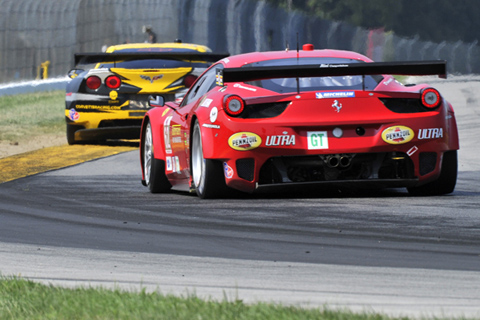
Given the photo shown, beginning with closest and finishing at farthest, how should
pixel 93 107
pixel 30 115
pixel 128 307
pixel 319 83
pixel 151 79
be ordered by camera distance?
1. pixel 128 307
2. pixel 319 83
3. pixel 151 79
4. pixel 93 107
5. pixel 30 115

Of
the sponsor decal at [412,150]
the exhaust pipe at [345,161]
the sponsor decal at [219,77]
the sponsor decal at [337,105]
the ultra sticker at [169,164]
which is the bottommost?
the ultra sticker at [169,164]

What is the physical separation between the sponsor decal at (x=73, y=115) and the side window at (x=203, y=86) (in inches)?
222

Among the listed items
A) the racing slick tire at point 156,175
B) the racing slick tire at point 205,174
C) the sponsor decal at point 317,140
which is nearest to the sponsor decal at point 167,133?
the racing slick tire at point 156,175

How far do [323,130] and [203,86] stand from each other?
148 centimetres

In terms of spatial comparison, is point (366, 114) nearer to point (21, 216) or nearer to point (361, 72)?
point (361, 72)

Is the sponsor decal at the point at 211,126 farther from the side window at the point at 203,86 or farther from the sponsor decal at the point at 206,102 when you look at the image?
the side window at the point at 203,86

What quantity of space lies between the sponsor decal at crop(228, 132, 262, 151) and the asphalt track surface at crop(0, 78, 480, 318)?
1.36 feet

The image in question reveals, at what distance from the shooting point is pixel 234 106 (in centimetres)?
814

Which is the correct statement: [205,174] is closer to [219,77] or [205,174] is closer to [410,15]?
[219,77]

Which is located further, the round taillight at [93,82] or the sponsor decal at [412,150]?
the round taillight at [93,82]

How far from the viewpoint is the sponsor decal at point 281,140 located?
8055mm

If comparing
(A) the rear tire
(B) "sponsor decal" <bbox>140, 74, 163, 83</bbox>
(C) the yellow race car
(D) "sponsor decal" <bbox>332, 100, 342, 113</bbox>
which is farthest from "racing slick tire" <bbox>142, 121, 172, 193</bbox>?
(A) the rear tire

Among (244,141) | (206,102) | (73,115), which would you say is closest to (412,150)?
(244,141)

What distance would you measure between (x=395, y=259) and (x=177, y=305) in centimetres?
164
